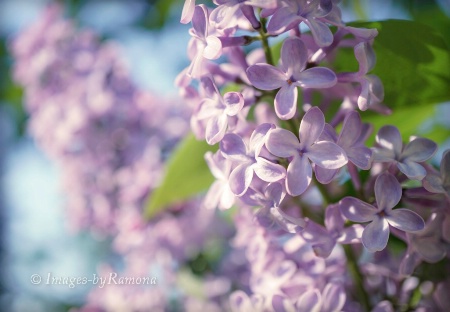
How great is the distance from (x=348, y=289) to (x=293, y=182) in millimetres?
221

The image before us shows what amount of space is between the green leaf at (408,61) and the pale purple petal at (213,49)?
0.12 metres

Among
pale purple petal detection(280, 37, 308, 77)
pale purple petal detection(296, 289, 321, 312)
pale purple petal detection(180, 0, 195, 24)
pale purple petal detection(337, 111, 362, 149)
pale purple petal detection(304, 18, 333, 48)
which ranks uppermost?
pale purple petal detection(180, 0, 195, 24)

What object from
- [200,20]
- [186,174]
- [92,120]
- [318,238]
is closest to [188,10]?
[200,20]

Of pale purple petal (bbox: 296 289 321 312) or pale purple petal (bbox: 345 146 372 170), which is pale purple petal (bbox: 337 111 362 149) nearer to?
pale purple petal (bbox: 345 146 372 170)

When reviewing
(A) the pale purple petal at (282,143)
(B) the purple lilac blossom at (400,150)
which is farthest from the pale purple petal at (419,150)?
(A) the pale purple petal at (282,143)

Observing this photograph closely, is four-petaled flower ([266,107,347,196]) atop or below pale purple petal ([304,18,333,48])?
below

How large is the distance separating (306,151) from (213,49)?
11 cm

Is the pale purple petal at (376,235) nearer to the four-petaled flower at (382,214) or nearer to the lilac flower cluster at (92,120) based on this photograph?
the four-petaled flower at (382,214)

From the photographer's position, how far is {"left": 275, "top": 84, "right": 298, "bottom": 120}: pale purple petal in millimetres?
460

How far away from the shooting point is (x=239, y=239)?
72 cm

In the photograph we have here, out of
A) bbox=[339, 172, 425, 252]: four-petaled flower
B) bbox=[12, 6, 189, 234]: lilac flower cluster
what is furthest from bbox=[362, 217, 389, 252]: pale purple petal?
bbox=[12, 6, 189, 234]: lilac flower cluster

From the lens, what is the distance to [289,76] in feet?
1.56

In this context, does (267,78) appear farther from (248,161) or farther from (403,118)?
(403,118)

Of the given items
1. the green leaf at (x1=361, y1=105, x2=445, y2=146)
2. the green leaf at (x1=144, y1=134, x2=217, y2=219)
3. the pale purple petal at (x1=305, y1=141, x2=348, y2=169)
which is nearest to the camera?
the pale purple petal at (x1=305, y1=141, x2=348, y2=169)
